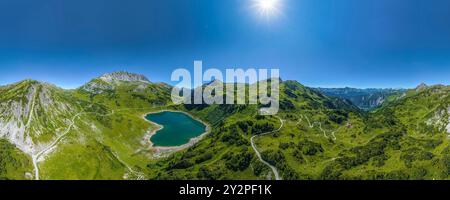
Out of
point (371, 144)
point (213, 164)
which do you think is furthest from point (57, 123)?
point (371, 144)

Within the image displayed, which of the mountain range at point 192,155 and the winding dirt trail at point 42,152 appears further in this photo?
the mountain range at point 192,155

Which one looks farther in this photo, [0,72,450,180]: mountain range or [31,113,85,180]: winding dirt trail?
[0,72,450,180]: mountain range

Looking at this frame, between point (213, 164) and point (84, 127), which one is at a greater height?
point (84, 127)

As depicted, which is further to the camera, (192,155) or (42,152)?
(192,155)

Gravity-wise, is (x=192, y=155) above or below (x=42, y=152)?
below

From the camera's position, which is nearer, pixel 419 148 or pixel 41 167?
pixel 41 167
